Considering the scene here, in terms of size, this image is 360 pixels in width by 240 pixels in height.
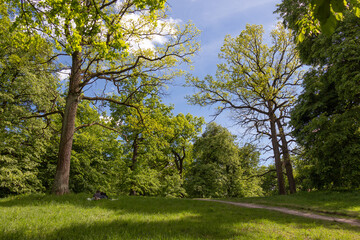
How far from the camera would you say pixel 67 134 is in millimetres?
10406

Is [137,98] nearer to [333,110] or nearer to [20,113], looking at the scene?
[20,113]

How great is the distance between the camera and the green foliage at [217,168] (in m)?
26.8

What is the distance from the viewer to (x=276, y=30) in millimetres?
21328

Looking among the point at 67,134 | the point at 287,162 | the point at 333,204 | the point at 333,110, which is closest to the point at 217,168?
the point at 287,162

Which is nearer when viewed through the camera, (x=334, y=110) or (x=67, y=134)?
(x=67, y=134)

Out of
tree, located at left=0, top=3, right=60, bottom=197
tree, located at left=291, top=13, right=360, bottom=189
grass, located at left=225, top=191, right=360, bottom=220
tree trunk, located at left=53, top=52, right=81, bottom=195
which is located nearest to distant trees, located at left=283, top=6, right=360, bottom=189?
tree, located at left=291, top=13, right=360, bottom=189

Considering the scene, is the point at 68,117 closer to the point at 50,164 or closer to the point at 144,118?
the point at 144,118

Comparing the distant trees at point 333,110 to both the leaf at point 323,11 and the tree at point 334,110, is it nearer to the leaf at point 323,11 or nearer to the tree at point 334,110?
the tree at point 334,110

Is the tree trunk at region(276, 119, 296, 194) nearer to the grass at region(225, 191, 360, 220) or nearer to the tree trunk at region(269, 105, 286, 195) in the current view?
the tree trunk at region(269, 105, 286, 195)

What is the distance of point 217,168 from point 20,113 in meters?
22.8

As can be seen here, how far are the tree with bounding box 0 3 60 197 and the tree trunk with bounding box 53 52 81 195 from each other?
12.0 ft

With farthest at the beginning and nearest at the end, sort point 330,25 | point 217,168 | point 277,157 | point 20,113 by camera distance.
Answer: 1. point 217,168
2. point 277,157
3. point 20,113
4. point 330,25

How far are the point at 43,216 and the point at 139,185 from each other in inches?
685

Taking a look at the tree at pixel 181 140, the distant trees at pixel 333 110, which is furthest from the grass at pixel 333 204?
the tree at pixel 181 140
